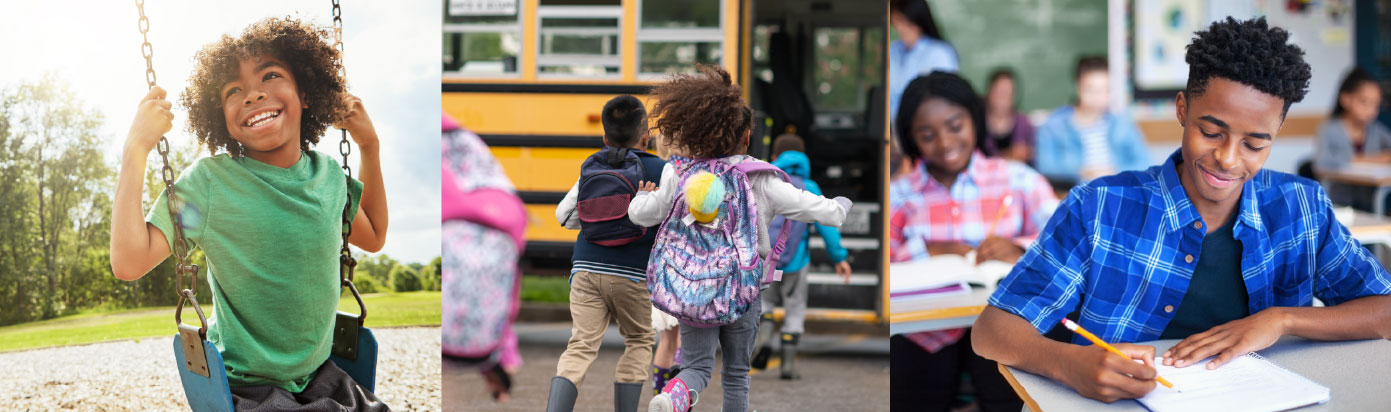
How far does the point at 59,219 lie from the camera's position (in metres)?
3.01


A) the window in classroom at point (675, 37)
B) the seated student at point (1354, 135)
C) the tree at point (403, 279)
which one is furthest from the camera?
the window in classroom at point (675, 37)

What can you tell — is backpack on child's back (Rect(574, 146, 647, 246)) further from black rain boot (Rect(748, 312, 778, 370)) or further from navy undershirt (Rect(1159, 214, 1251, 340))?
black rain boot (Rect(748, 312, 778, 370))

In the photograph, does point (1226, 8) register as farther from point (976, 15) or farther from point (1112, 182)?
point (1112, 182)

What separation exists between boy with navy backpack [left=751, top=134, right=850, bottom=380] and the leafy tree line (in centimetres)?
148

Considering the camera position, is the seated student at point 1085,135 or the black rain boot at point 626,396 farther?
the seated student at point 1085,135

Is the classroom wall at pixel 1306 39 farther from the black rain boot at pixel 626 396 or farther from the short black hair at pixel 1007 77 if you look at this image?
the black rain boot at pixel 626 396

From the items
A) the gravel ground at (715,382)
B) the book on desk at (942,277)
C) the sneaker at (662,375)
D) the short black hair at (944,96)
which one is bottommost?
the gravel ground at (715,382)

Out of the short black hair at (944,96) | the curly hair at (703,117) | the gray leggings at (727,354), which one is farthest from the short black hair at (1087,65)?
the gray leggings at (727,354)

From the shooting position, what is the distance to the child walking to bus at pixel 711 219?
8.41 ft

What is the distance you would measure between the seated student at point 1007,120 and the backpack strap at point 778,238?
793mm

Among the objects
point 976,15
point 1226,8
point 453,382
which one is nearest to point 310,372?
point 453,382

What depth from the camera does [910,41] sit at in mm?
3197

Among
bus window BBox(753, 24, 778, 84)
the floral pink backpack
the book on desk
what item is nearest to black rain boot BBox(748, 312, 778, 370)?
the floral pink backpack

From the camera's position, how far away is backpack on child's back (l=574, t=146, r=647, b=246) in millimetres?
2795
